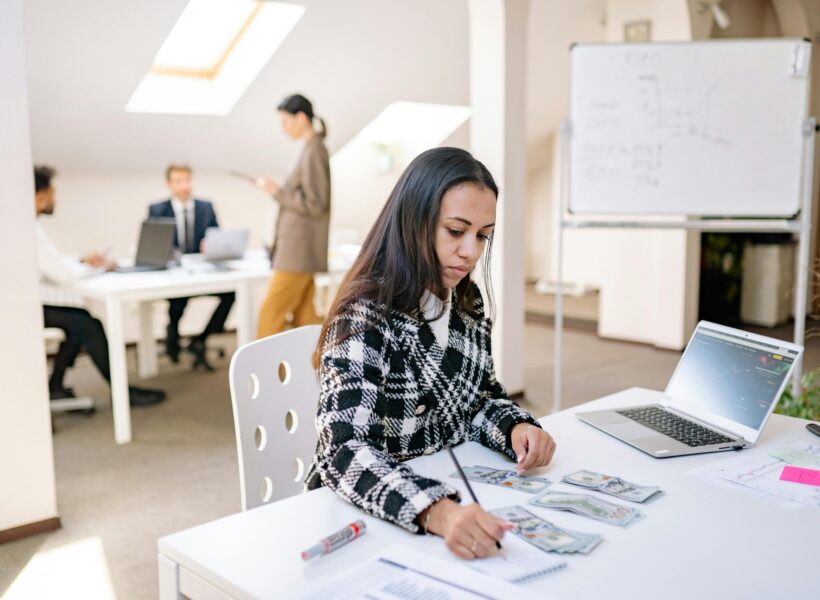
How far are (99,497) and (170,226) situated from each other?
1.63 m

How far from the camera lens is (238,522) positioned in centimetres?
119

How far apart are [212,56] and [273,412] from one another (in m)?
3.96

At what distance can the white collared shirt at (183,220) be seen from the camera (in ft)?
16.0

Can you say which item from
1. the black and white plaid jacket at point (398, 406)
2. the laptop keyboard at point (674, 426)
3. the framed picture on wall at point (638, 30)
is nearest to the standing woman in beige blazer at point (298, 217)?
the black and white plaid jacket at point (398, 406)

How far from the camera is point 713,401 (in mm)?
1646

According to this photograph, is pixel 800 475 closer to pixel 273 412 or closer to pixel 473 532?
pixel 473 532

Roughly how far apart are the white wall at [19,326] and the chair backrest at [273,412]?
1230 mm

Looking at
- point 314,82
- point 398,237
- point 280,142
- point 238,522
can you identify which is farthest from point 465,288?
point 280,142

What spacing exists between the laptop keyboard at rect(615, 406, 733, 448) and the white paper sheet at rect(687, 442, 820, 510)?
65 millimetres

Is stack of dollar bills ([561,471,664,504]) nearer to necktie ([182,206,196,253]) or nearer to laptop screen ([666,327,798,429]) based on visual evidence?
laptop screen ([666,327,798,429])

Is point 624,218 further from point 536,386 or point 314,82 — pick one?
point 314,82

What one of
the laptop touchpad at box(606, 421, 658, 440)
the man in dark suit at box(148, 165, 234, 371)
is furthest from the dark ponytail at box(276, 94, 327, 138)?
the laptop touchpad at box(606, 421, 658, 440)

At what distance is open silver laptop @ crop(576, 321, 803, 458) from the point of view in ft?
4.99

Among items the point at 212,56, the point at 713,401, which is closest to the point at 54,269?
the point at 212,56
